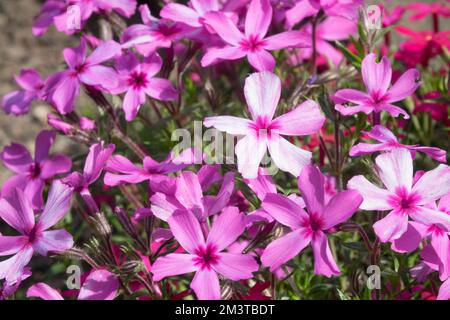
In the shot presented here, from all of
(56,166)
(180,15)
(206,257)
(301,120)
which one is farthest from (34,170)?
(301,120)

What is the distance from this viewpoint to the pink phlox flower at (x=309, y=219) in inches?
51.7

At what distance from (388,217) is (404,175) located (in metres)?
0.10

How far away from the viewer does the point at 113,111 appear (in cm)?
177

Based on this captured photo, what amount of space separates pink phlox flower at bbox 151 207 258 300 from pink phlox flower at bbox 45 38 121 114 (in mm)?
475

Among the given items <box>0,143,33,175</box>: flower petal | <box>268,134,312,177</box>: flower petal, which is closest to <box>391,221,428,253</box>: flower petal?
<box>268,134,312,177</box>: flower petal

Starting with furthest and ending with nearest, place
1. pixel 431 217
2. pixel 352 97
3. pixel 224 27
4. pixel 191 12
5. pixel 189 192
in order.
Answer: pixel 191 12, pixel 224 27, pixel 352 97, pixel 189 192, pixel 431 217

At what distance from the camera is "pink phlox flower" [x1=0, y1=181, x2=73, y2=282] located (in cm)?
143

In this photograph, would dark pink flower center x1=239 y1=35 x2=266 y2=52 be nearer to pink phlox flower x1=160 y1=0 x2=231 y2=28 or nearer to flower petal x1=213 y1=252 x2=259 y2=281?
pink phlox flower x1=160 y1=0 x2=231 y2=28

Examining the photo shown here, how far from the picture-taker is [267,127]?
1446 millimetres

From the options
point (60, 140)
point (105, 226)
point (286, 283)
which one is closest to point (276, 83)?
point (105, 226)

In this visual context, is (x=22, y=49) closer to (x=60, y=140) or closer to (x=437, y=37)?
(x=60, y=140)

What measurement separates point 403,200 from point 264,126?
33 cm

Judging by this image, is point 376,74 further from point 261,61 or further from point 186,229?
point 186,229

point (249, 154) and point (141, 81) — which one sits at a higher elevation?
point (141, 81)
